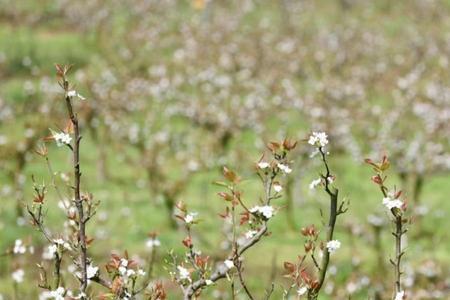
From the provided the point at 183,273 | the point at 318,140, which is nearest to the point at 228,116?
the point at 183,273

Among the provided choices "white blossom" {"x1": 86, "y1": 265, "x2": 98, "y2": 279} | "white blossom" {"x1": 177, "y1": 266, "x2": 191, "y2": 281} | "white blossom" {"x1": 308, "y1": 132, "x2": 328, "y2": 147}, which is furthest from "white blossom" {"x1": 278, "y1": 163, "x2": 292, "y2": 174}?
"white blossom" {"x1": 86, "y1": 265, "x2": 98, "y2": 279}

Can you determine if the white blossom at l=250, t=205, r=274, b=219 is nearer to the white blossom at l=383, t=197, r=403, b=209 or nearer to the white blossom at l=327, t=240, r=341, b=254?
the white blossom at l=327, t=240, r=341, b=254

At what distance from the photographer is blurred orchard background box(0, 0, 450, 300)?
1527 cm

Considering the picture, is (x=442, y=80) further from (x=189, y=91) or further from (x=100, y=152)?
(x=100, y=152)

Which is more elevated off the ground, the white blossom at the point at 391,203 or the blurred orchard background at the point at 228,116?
the blurred orchard background at the point at 228,116

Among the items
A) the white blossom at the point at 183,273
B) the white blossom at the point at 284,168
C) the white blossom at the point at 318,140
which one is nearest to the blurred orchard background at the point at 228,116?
the white blossom at the point at 183,273

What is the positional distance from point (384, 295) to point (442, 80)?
65.3ft

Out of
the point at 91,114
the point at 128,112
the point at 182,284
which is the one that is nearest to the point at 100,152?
the point at 91,114

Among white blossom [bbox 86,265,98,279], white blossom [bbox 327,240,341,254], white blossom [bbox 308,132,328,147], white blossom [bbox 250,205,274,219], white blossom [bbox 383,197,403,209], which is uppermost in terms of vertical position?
white blossom [bbox 308,132,328,147]

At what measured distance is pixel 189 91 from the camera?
29859mm

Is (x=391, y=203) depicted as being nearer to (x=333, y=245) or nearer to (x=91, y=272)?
(x=333, y=245)

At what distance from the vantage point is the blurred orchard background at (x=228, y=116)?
1527 centimetres

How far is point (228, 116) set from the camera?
1000 inches

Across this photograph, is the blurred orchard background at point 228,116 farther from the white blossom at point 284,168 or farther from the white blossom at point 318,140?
the white blossom at point 318,140
